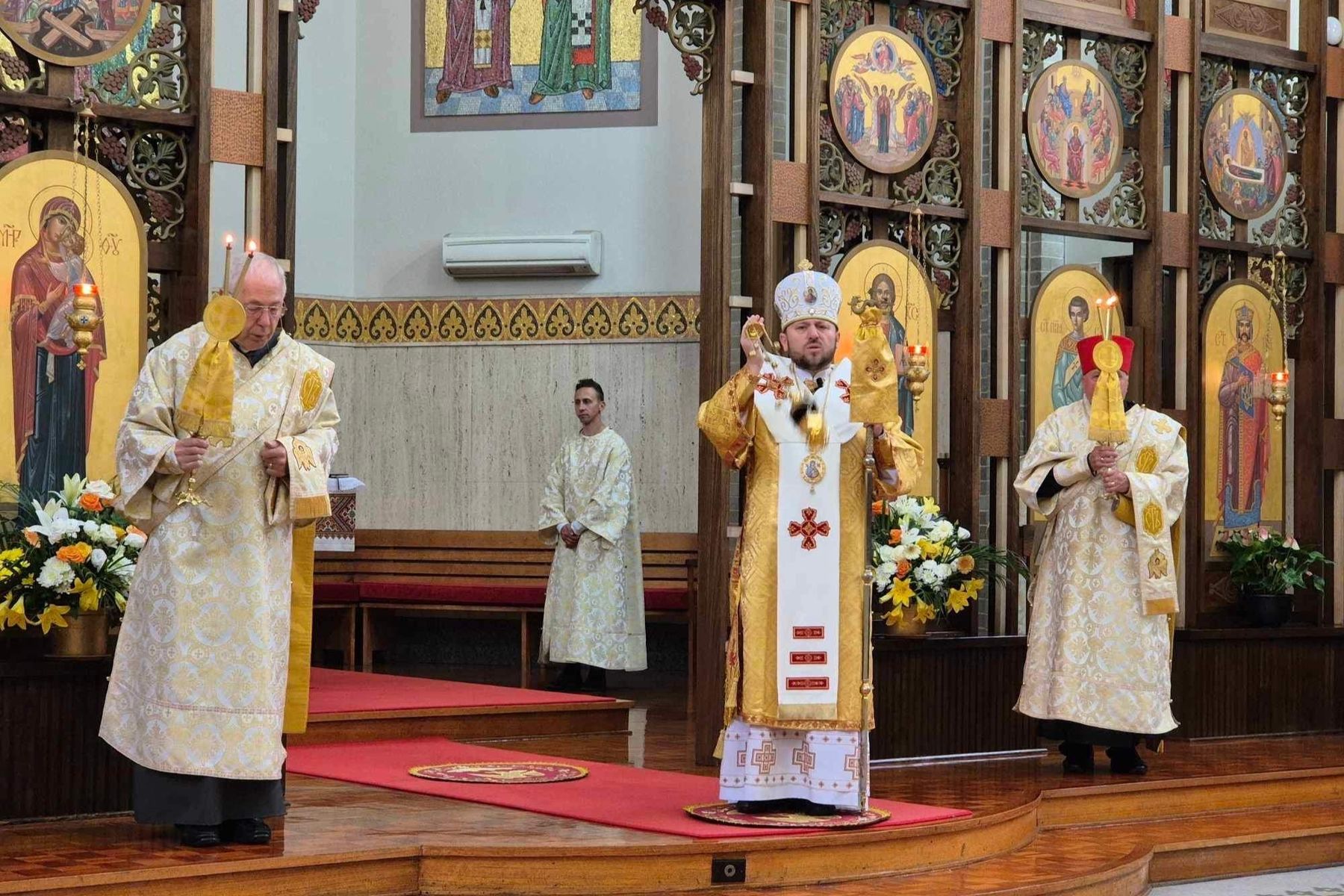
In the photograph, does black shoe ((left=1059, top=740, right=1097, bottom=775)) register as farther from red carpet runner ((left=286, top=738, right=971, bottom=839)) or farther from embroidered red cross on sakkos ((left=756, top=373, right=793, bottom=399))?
embroidered red cross on sakkos ((left=756, top=373, right=793, bottom=399))

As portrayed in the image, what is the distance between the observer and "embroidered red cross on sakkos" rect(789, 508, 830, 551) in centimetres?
659

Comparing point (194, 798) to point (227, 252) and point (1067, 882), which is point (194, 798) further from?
point (1067, 882)

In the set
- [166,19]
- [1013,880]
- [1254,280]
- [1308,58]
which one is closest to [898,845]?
[1013,880]

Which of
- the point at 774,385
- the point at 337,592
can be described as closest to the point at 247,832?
the point at 774,385

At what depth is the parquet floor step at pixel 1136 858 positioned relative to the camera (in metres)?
6.36

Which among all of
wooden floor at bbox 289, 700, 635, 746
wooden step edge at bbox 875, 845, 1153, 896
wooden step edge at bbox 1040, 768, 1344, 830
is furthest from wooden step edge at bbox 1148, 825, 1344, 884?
wooden floor at bbox 289, 700, 635, 746

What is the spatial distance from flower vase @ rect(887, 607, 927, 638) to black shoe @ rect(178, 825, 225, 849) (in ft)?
11.9

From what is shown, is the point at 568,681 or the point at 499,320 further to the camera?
the point at 499,320

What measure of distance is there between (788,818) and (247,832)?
5.52ft

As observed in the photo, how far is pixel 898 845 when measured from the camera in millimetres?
6531

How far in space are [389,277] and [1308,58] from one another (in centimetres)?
645

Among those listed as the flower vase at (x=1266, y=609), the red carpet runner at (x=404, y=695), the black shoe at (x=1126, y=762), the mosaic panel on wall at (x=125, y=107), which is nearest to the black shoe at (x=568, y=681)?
the red carpet runner at (x=404, y=695)

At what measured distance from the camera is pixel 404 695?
9.99 metres

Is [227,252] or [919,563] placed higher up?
[227,252]
